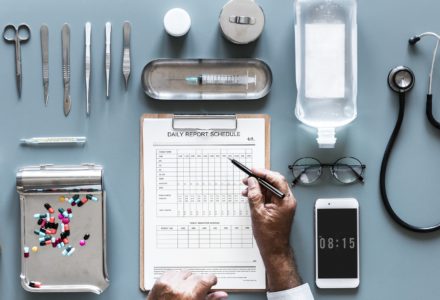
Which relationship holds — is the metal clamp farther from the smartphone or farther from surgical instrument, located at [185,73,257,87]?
the smartphone

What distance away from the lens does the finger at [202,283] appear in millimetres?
1068

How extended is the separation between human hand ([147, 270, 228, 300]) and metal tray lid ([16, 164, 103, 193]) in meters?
0.22

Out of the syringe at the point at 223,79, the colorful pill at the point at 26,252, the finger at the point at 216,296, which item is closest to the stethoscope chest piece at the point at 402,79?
the syringe at the point at 223,79

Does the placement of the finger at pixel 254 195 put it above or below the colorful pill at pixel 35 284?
above

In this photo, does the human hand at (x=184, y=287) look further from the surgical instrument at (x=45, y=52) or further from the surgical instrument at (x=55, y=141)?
the surgical instrument at (x=45, y=52)

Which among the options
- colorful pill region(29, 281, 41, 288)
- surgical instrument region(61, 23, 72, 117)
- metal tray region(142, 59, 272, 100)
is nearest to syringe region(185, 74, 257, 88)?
metal tray region(142, 59, 272, 100)

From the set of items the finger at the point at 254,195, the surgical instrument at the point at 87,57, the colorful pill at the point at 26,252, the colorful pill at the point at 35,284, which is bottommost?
the colorful pill at the point at 35,284

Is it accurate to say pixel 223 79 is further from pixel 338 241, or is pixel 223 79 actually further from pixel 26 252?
pixel 26 252

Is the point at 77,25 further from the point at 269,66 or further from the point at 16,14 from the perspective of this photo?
the point at 269,66

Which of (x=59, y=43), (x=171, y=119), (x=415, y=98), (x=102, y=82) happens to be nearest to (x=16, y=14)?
(x=59, y=43)

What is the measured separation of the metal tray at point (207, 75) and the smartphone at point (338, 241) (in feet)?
0.87

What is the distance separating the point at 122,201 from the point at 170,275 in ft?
0.58

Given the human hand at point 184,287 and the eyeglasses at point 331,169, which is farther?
the eyeglasses at point 331,169

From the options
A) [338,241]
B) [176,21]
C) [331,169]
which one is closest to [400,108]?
[331,169]
